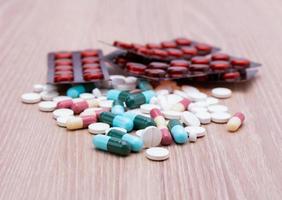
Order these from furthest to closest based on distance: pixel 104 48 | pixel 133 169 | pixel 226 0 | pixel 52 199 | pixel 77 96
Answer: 1. pixel 226 0
2. pixel 104 48
3. pixel 77 96
4. pixel 133 169
5. pixel 52 199

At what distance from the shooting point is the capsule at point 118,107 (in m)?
1.14

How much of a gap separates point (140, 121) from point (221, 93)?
0.27 m

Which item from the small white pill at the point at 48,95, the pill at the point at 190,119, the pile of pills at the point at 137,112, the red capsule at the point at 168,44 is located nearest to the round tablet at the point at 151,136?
the pile of pills at the point at 137,112

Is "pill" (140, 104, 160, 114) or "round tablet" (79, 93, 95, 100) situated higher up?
"pill" (140, 104, 160, 114)

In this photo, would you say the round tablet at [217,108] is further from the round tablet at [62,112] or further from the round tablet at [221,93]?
the round tablet at [62,112]

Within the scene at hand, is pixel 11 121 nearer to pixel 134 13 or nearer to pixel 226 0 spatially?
pixel 134 13

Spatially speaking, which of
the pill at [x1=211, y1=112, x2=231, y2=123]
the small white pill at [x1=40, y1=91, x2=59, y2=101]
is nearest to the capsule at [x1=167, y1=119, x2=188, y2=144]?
the pill at [x1=211, y1=112, x2=231, y2=123]

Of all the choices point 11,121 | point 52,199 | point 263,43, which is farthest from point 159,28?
point 52,199

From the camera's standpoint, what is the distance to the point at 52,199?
85 cm

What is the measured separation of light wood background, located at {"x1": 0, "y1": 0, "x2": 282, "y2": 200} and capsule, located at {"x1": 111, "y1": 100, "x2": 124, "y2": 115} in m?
0.09

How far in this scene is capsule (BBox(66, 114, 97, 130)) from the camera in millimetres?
1104

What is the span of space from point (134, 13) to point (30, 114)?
864mm

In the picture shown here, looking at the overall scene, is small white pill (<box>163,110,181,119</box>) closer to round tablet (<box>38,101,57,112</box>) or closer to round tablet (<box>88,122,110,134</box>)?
round tablet (<box>88,122,110,134</box>)

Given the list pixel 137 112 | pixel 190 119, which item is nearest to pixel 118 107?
pixel 137 112
